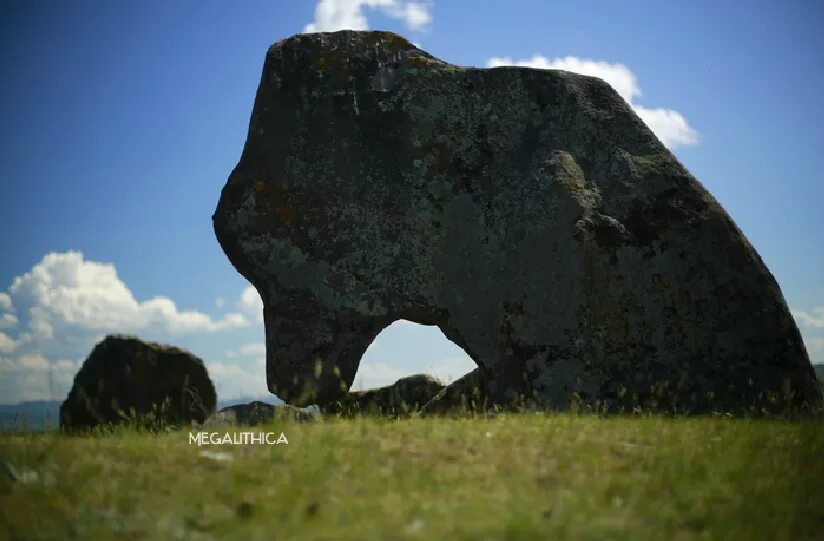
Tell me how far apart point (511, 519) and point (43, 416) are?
6282mm

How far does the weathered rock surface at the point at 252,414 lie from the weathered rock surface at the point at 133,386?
317mm

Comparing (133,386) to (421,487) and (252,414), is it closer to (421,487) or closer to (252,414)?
(252,414)

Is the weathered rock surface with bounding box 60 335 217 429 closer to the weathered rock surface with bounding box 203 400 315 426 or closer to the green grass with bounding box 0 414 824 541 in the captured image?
the weathered rock surface with bounding box 203 400 315 426

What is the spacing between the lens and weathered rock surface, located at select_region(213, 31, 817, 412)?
1049 centimetres

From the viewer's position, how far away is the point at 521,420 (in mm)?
8039

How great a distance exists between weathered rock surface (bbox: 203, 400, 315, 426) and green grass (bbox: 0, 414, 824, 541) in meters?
2.18

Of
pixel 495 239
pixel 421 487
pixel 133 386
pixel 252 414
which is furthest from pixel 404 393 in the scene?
pixel 421 487

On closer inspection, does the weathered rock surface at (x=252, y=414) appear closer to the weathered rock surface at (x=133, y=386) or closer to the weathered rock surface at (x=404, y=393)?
the weathered rock surface at (x=133, y=386)

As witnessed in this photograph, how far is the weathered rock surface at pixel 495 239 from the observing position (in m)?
10.5

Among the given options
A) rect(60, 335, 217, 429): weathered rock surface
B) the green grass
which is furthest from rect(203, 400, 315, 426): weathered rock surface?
the green grass

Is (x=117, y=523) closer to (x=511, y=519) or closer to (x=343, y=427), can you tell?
(x=511, y=519)

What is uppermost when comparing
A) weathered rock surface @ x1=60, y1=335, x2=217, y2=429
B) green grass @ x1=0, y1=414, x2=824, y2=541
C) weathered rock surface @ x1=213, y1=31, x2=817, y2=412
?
weathered rock surface @ x1=213, y1=31, x2=817, y2=412

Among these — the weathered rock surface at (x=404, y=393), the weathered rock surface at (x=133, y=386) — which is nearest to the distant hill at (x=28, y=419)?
the weathered rock surface at (x=133, y=386)

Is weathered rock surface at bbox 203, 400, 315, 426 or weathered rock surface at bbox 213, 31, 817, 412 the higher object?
weathered rock surface at bbox 213, 31, 817, 412
